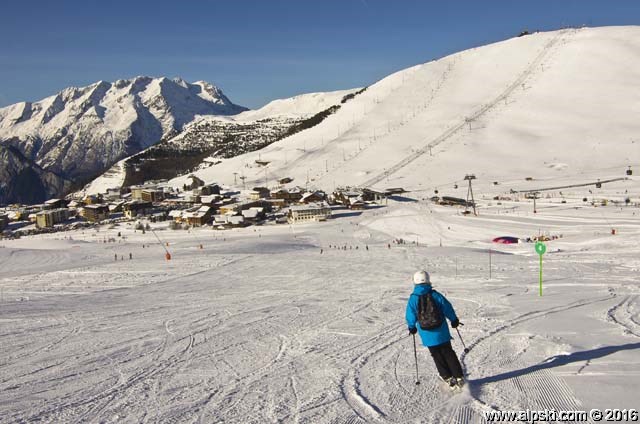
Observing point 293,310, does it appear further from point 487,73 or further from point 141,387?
point 487,73

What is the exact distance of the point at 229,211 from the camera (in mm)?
56438

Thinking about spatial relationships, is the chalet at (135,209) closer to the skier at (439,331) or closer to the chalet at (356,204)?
the chalet at (356,204)

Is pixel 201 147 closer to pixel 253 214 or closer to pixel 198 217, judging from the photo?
pixel 198 217

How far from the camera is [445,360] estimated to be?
5.30m

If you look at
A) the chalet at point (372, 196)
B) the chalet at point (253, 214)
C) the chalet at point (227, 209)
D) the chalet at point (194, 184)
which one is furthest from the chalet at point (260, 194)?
the chalet at point (194, 184)

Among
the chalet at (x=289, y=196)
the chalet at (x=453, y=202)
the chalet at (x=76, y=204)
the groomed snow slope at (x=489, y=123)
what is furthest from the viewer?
the chalet at (x=76, y=204)

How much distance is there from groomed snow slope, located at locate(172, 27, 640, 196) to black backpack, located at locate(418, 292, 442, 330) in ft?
204

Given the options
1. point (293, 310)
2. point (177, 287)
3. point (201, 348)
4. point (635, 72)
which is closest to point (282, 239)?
point (177, 287)

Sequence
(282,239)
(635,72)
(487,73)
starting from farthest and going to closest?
(487,73) → (635,72) → (282,239)

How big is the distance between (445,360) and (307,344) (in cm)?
269

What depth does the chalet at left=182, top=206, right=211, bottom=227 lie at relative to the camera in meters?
53.3

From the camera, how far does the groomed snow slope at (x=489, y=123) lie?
245ft

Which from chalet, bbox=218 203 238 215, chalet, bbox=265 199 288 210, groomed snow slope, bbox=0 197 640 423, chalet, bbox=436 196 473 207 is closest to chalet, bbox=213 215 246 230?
chalet, bbox=218 203 238 215

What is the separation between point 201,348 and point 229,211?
1948 inches
